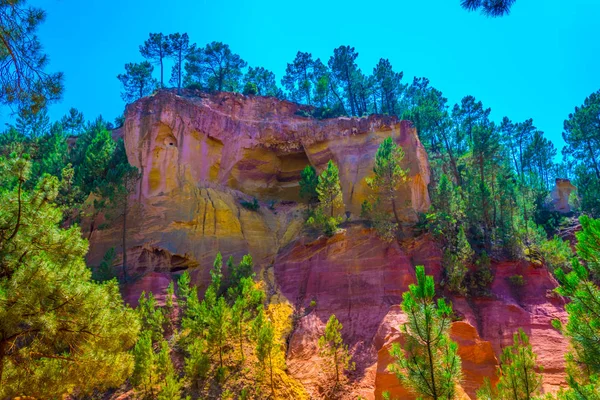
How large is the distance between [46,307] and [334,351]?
561 inches

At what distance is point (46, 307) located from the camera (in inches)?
388

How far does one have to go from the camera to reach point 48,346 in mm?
11141

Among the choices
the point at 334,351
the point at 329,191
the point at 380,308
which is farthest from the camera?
the point at 329,191

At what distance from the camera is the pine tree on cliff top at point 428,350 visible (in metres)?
10.5

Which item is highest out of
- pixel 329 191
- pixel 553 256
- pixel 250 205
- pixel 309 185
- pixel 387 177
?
pixel 309 185

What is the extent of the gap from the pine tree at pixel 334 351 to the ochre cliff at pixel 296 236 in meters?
0.66

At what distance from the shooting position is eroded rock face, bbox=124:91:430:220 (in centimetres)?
3394

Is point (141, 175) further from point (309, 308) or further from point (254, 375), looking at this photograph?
point (254, 375)

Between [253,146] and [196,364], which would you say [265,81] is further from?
[196,364]

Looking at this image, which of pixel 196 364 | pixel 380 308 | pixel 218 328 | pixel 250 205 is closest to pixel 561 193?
pixel 380 308

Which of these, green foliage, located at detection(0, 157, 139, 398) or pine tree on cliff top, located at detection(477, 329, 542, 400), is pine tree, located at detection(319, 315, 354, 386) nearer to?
pine tree on cliff top, located at detection(477, 329, 542, 400)

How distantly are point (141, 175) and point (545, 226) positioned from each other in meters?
35.2

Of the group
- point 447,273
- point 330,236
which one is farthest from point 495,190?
point 330,236

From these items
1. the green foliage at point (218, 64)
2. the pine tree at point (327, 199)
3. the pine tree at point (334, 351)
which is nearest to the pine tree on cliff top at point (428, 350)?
the pine tree at point (334, 351)
